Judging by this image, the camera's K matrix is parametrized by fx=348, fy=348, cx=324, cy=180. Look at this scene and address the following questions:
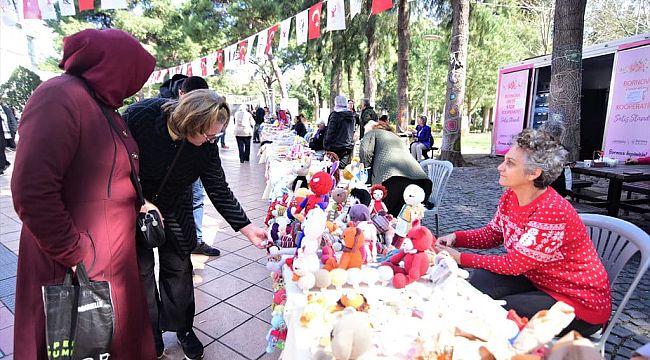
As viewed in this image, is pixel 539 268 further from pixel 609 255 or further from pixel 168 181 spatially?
pixel 168 181

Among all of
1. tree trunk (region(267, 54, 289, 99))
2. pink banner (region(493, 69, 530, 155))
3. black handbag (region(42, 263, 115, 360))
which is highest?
tree trunk (region(267, 54, 289, 99))

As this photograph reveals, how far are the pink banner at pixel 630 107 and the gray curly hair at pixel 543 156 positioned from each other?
23.1 ft

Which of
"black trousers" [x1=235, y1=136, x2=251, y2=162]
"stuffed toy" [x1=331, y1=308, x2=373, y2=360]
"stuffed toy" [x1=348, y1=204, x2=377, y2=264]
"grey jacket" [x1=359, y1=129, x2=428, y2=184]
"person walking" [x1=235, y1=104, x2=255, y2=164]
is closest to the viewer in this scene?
"stuffed toy" [x1=331, y1=308, x2=373, y2=360]

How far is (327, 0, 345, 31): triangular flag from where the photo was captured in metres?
5.62

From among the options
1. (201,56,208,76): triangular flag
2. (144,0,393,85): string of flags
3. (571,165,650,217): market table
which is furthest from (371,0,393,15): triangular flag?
(201,56,208,76): triangular flag

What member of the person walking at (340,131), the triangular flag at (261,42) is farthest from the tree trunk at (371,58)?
the person walking at (340,131)

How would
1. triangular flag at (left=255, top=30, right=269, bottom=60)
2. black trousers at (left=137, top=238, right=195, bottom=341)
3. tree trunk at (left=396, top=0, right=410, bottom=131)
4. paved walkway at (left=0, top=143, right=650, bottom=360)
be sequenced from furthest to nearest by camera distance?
1. tree trunk at (left=396, top=0, right=410, bottom=131)
2. triangular flag at (left=255, top=30, right=269, bottom=60)
3. paved walkway at (left=0, top=143, right=650, bottom=360)
4. black trousers at (left=137, top=238, right=195, bottom=341)

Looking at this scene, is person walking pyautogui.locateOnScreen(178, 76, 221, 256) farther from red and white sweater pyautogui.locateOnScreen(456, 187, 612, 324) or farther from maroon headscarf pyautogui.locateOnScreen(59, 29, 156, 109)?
red and white sweater pyautogui.locateOnScreen(456, 187, 612, 324)

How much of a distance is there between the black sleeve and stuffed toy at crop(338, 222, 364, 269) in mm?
826

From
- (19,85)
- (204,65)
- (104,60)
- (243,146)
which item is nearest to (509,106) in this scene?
(243,146)

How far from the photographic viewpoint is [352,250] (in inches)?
53.9

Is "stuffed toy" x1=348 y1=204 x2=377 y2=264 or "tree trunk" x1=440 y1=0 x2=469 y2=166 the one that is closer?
"stuffed toy" x1=348 y1=204 x2=377 y2=264

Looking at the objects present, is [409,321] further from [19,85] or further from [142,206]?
[19,85]

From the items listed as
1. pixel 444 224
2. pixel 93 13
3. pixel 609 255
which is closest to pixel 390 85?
pixel 93 13
